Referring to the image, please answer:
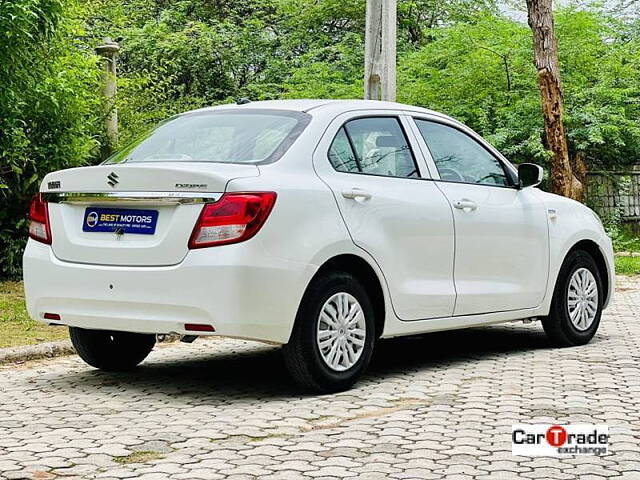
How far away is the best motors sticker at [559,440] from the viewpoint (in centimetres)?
583

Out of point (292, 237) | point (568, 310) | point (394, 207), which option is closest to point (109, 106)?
point (568, 310)

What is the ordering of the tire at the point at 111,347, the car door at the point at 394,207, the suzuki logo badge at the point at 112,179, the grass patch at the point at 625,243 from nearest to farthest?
the suzuki logo badge at the point at 112,179, the car door at the point at 394,207, the tire at the point at 111,347, the grass patch at the point at 625,243

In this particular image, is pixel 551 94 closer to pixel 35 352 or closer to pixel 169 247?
pixel 35 352

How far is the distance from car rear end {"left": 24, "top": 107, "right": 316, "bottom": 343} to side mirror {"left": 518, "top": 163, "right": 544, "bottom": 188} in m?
2.14

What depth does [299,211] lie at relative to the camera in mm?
7121

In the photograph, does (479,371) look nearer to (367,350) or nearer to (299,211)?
(367,350)

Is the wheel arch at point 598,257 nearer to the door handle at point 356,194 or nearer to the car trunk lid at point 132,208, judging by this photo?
the door handle at point 356,194

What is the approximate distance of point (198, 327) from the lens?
6.95 meters

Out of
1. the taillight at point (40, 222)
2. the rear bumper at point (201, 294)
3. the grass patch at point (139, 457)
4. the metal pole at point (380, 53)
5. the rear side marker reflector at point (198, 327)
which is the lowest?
the grass patch at point (139, 457)

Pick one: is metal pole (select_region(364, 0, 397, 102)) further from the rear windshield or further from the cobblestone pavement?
the rear windshield

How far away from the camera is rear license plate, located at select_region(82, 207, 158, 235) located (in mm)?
7168

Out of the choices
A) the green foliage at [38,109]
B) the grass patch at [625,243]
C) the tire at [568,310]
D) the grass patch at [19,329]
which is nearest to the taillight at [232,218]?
the grass patch at [19,329]

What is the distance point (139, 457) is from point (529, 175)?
14.4ft

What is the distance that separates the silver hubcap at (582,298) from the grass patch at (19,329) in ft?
13.3
